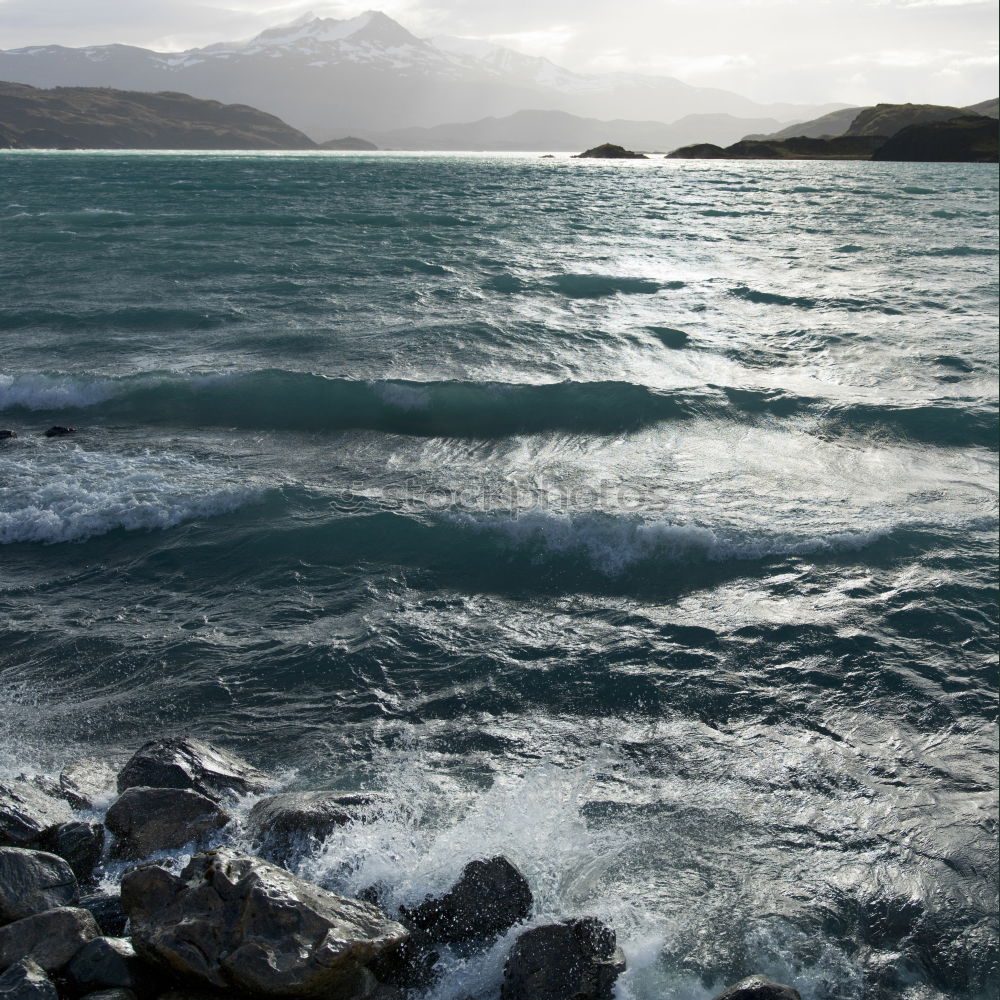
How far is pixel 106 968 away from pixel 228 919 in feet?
2.20

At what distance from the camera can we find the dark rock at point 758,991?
165 inches

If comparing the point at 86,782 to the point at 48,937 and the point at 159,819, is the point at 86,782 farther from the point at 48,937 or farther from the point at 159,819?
the point at 48,937

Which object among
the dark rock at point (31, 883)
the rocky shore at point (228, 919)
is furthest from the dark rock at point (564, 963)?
the dark rock at point (31, 883)

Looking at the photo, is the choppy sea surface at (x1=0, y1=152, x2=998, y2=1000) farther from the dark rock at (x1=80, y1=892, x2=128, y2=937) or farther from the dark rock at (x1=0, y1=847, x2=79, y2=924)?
the dark rock at (x1=0, y1=847, x2=79, y2=924)

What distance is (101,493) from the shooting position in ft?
35.8

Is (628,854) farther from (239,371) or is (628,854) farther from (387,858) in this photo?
(239,371)

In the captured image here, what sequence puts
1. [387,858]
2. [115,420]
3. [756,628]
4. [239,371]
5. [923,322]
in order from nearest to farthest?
[387,858] → [756,628] → [115,420] → [239,371] → [923,322]

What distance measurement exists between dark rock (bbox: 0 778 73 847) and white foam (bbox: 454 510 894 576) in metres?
5.57

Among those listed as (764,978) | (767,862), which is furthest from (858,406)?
(764,978)

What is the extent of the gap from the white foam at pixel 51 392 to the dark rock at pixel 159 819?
36.7 feet

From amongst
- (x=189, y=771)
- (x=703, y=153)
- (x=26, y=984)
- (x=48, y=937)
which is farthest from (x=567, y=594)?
(x=703, y=153)

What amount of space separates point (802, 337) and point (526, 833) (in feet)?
53.5

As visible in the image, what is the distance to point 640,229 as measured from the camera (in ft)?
125

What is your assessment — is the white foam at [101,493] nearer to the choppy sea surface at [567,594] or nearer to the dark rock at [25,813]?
the choppy sea surface at [567,594]
